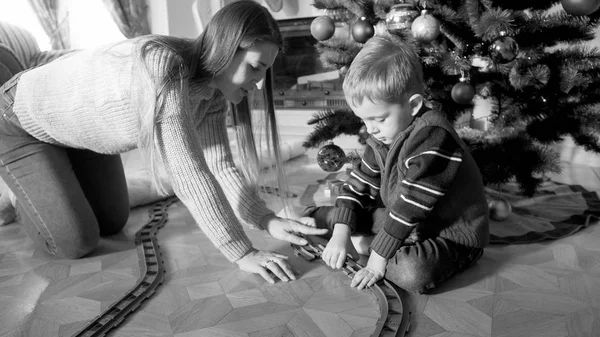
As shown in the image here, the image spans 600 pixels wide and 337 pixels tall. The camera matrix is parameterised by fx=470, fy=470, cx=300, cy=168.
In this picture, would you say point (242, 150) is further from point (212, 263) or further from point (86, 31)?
point (86, 31)

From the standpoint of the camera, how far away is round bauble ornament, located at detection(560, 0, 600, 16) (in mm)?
1104

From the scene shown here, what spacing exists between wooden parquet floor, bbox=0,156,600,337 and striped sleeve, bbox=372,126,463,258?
14 cm

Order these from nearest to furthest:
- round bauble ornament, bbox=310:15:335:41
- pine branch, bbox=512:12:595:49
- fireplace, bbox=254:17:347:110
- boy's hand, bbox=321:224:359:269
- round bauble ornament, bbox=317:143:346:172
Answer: boy's hand, bbox=321:224:359:269 < pine branch, bbox=512:12:595:49 < round bauble ornament, bbox=310:15:335:41 < round bauble ornament, bbox=317:143:346:172 < fireplace, bbox=254:17:347:110

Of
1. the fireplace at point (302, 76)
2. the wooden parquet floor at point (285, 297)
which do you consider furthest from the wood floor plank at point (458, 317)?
Result: the fireplace at point (302, 76)

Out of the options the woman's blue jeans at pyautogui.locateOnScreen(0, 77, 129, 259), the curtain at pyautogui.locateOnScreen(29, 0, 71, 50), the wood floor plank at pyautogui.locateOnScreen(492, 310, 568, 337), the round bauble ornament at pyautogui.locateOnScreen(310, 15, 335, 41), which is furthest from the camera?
the curtain at pyautogui.locateOnScreen(29, 0, 71, 50)

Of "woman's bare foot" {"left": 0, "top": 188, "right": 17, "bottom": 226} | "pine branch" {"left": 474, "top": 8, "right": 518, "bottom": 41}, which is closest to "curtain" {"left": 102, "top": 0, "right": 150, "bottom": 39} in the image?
"woman's bare foot" {"left": 0, "top": 188, "right": 17, "bottom": 226}

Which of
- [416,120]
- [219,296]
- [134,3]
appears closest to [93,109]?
[219,296]

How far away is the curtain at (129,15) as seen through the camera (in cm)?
307

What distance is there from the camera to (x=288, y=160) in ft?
7.52

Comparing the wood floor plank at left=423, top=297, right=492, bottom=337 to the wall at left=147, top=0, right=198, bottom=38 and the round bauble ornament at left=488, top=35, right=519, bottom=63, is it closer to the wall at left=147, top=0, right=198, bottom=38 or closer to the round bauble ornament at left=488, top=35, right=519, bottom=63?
the round bauble ornament at left=488, top=35, right=519, bottom=63

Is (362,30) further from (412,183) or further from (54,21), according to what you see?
(54,21)

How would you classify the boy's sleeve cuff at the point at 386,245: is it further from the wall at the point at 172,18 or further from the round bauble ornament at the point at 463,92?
the wall at the point at 172,18

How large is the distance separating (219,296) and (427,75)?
873mm

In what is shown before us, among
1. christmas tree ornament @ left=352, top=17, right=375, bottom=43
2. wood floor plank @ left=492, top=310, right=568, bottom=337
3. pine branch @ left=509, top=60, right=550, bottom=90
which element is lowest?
wood floor plank @ left=492, top=310, right=568, bottom=337
